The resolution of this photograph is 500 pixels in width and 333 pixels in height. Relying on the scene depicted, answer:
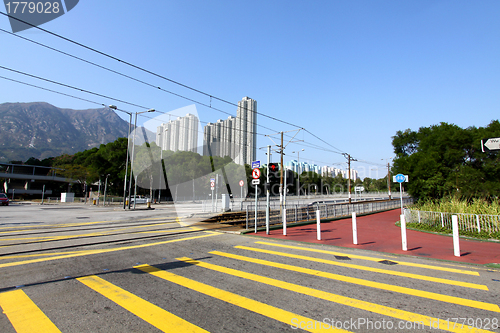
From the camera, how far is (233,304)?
4.10 metres

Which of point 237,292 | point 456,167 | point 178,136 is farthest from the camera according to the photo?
point 178,136

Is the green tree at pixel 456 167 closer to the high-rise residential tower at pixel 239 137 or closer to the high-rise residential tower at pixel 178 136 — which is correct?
the high-rise residential tower at pixel 178 136

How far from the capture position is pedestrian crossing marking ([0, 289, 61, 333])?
10.9 ft

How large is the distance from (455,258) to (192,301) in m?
7.59

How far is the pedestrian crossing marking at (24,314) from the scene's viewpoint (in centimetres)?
331

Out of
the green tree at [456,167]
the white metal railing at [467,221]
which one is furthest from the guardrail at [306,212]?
the white metal railing at [467,221]

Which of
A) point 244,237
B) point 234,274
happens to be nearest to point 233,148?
point 244,237

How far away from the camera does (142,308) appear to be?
3.92 metres

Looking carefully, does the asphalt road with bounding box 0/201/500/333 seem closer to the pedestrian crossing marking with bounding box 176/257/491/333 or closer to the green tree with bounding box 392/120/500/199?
the pedestrian crossing marking with bounding box 176/257/491/333

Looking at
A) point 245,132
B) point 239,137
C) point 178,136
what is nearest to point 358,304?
point 178,136

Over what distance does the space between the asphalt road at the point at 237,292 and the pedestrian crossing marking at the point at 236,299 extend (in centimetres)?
2

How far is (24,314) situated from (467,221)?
15484 mm

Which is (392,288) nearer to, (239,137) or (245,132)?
(245,132)

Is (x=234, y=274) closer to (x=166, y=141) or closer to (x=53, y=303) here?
(x=53, y=303)
